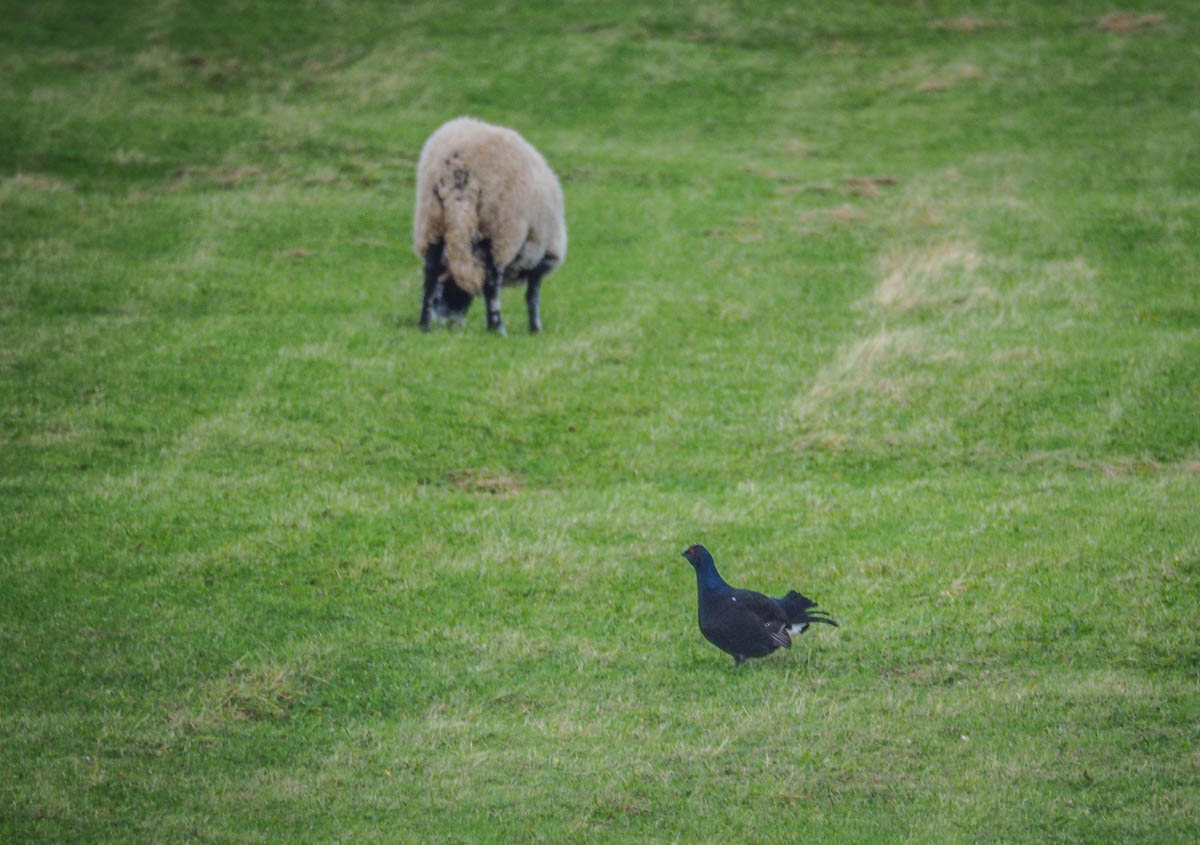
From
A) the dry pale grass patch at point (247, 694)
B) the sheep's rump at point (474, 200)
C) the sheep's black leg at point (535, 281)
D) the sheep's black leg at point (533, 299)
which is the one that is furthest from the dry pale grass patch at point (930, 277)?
the dry pale grass patch at point (247, 694)

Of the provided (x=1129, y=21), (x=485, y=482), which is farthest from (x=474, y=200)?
(x=1129, y=21)

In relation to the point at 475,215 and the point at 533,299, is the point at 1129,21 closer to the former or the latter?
the point at 533,299

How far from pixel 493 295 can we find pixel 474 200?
5.41 feet

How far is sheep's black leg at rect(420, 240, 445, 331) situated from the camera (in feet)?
66.4

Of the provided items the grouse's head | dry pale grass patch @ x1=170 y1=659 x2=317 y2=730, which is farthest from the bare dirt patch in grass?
the grouse's head

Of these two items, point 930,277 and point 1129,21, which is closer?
point 930,277

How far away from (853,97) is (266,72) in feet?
62.1

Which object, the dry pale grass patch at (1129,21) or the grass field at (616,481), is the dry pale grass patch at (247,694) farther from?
the dry pale grass patch at (1129,21)

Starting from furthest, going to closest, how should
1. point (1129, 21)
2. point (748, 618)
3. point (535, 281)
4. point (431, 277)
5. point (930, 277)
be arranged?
point (1129, 21) → point (930, 277) → point (535, 281) → point (431, 277) → point (748, 618)

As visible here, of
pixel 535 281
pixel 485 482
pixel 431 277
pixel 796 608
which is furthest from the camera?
pixel 535 281

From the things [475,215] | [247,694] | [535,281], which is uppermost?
[475,215]

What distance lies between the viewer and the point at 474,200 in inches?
780

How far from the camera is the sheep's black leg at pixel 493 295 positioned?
20328mm

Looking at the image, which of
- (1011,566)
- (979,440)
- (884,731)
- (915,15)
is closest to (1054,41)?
(915,15)
